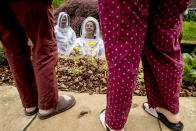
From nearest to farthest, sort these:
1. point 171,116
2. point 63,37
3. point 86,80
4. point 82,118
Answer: point 171,116, point 82,118, point 86,80, point 63,37

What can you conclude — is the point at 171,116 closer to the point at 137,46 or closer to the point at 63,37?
the point at 137,46

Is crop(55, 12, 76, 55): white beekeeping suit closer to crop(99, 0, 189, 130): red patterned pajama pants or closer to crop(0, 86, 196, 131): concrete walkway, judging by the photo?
crop(0, 86, 196, 131): concrete walkway

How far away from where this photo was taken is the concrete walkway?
1.23m

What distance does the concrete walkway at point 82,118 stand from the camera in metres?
1.23

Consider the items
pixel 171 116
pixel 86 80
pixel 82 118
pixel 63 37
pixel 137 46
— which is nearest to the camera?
pixel 137 46

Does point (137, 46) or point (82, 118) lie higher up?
point (137, 46)

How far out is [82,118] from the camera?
52.5 inches

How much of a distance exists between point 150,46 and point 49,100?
932 mm

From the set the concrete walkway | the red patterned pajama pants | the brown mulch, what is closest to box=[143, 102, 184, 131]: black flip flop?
the concrete walkway

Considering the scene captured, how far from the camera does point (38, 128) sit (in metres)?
1.23

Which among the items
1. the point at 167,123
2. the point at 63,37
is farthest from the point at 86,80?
the point at 63,37

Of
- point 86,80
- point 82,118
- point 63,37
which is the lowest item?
point 82,118

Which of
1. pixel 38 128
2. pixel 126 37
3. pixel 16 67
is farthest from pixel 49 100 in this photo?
pixel 126 37

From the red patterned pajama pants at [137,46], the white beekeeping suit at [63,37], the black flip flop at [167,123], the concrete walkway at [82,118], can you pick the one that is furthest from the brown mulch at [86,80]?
the white beekeeping suit at [63,37]
